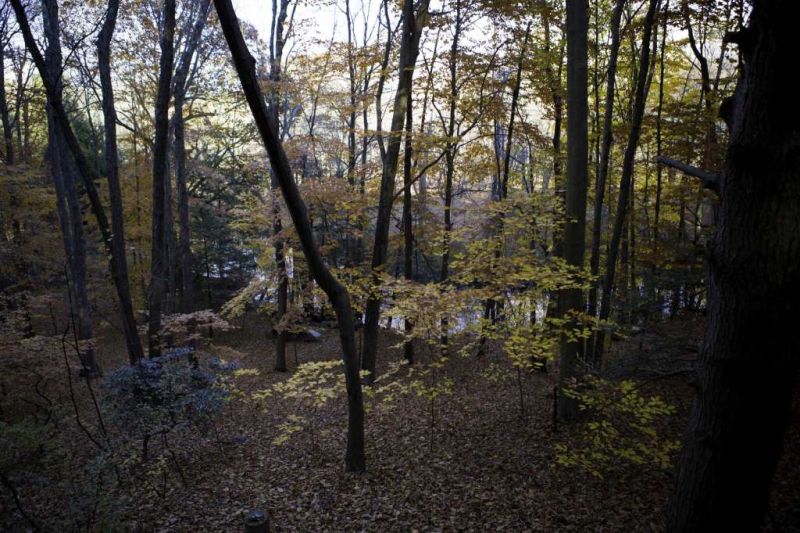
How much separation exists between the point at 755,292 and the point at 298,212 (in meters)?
4.05

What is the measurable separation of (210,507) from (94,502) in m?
1.83

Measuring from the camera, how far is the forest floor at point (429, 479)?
4.85 metres

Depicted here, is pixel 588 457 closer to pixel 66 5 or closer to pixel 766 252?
pixel 766 252

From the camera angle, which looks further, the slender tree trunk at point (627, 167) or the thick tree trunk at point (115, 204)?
the thick tree trunk at point (115, 204)

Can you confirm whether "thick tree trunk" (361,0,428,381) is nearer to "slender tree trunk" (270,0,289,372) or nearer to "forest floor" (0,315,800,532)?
"forest floor" (0,315,800,532)

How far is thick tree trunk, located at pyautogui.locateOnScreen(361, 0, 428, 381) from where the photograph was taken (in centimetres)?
840

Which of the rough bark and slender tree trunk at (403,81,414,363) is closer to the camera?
the rough bark

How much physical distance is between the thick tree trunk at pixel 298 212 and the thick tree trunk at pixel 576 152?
336cm

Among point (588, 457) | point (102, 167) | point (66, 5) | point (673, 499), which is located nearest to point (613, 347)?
point (588, 457)

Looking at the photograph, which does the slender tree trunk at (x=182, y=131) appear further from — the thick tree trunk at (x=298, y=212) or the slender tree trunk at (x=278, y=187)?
the thick tree trunk at (x=298, y=212)

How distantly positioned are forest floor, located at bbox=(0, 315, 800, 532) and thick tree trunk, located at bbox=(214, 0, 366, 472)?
0.77m

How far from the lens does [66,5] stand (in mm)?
11266

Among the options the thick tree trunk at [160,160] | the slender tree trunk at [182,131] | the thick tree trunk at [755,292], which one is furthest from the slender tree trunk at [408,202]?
the thick tree trunk at [755,292]

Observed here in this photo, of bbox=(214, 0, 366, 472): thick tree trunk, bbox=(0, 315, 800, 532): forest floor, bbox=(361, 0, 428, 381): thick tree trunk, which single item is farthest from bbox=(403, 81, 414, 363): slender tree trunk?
bbox=(214, 0, 366, 472): thick tree trunk
